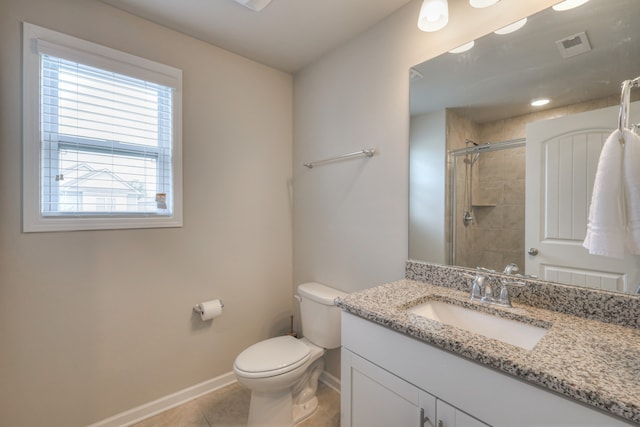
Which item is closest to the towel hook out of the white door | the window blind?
the white door

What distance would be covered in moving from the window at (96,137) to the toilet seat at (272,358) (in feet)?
3.12

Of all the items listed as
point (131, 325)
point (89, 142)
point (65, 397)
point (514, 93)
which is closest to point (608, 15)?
point (514, 93)

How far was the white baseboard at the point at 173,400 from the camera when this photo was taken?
1.64m

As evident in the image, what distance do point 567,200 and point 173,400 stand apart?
241cm

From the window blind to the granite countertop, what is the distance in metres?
1.44

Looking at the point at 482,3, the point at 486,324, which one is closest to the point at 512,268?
the point at 486,324

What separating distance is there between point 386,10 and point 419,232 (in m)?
1.26

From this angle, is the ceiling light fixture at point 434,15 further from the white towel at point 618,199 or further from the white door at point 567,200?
the white towel at point 618,199

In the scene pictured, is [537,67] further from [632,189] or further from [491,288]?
[491,288]

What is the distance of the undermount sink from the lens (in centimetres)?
100

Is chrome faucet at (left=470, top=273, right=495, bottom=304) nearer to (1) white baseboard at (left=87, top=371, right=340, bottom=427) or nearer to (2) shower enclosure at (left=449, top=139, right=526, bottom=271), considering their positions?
(2) shower enclosure at (left=449, top=139, right=526, bottom=271)

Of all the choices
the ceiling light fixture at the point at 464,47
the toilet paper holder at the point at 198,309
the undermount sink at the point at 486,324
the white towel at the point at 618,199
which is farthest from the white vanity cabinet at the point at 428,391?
the ceiling light fixture at the point at 464,47

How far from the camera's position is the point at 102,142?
5.23 ft

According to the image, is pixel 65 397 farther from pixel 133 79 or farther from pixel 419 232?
pixel 419 232
